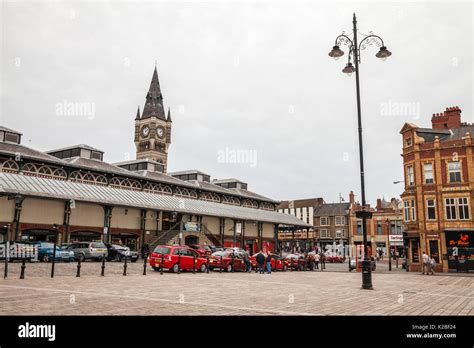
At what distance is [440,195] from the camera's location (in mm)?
34125

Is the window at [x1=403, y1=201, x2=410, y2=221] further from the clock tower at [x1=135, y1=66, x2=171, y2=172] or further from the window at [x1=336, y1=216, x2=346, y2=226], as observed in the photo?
the clock tower at [x1=135, y1=66, x2=171, y2=172]

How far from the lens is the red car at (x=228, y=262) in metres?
26.5

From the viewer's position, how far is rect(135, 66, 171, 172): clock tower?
110 metres

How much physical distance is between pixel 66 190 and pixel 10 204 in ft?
14.4

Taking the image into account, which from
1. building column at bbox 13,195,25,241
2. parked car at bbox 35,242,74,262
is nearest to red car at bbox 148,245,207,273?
parked car at bbox 35,242,74,262

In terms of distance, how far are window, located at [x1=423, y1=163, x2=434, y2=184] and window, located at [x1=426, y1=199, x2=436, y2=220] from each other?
1698 millimetres

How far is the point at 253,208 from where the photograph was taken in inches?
2480

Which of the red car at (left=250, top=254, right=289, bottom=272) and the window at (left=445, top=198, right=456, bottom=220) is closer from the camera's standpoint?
the red car at (left=250, top=254, right=289, bottom=272)

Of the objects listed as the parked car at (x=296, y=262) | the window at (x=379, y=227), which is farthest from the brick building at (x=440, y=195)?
the window at (x=379, y=227)
